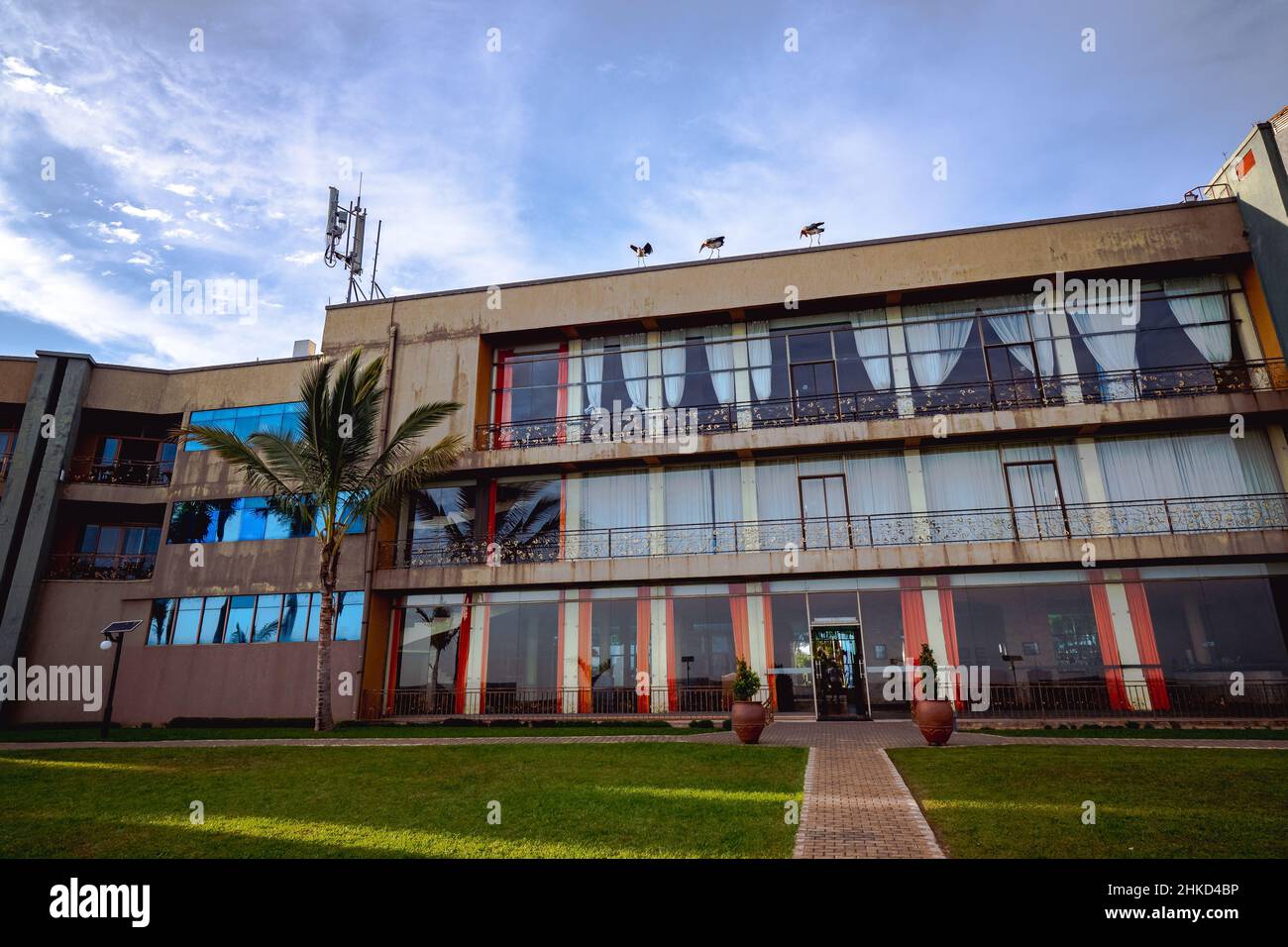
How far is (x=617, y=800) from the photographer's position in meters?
7.86

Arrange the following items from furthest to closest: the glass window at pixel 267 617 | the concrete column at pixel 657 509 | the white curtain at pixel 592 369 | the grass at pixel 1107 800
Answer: the white curtain at pixel 592 369 < the glass window at pixel 267 617 < the concrete column at pixel 657 509 < the grass at pixel 1107 800

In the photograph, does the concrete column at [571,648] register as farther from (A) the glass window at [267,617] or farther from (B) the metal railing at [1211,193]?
(B) the metal railing at [1211,193]

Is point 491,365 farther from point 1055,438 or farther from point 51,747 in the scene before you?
point 1055,438

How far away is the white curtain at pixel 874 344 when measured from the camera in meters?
19.7

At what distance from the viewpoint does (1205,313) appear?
60.6 feet

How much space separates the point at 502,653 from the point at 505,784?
424 inches

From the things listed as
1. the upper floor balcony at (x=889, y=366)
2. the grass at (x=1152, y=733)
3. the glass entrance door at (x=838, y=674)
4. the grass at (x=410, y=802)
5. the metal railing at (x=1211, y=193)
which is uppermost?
the metal railing at (x=1211, y=193)

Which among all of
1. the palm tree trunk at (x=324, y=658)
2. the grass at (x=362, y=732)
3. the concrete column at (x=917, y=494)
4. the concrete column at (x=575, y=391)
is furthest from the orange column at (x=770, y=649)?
the palm tree trunk at (x=324, y=658)

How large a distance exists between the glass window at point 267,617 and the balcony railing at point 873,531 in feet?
11.4

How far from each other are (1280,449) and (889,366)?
946 cm

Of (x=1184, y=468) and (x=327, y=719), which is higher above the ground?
(x=1184, y=468)

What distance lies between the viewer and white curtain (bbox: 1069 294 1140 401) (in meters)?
18.4
